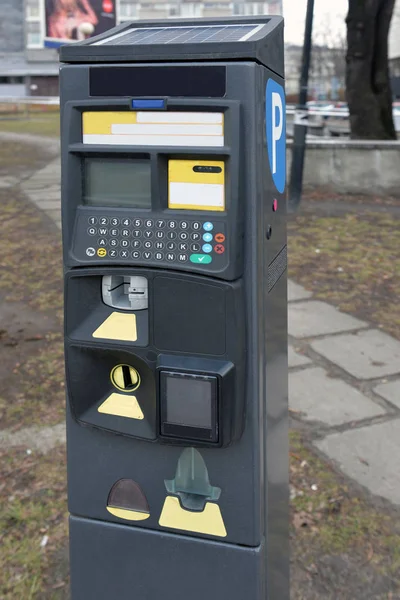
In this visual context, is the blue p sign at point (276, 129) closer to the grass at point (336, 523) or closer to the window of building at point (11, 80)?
the grass at point (336, 523)

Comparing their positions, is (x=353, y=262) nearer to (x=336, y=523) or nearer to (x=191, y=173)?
(x=336, y=523)

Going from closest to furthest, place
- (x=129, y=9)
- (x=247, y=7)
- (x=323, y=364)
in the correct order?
(x=323, y=364)
(x=247, y=7)
(x=129, y=9)

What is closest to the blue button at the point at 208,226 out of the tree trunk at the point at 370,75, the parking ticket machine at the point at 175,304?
the parking ticket machine at the point at 175,304

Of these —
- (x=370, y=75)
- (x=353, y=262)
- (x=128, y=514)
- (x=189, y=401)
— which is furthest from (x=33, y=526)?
(x=370, y=75)

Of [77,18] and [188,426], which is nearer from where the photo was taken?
[188,426]

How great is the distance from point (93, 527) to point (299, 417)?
1.77 metres

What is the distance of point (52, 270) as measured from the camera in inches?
242

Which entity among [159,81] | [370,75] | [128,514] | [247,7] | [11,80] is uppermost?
[247,7]

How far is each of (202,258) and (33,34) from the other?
64849 mm

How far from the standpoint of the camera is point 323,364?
13.7ft

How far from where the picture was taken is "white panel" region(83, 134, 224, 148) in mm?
1599

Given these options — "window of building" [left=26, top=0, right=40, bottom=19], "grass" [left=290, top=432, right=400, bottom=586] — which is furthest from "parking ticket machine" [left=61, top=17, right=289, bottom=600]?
"window of building" [left=26, top=0, right=40, bottom=19]

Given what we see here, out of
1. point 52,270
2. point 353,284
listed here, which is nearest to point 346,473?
point 353,284

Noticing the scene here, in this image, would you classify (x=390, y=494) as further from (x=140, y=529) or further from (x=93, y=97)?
(x=93, y=97)
